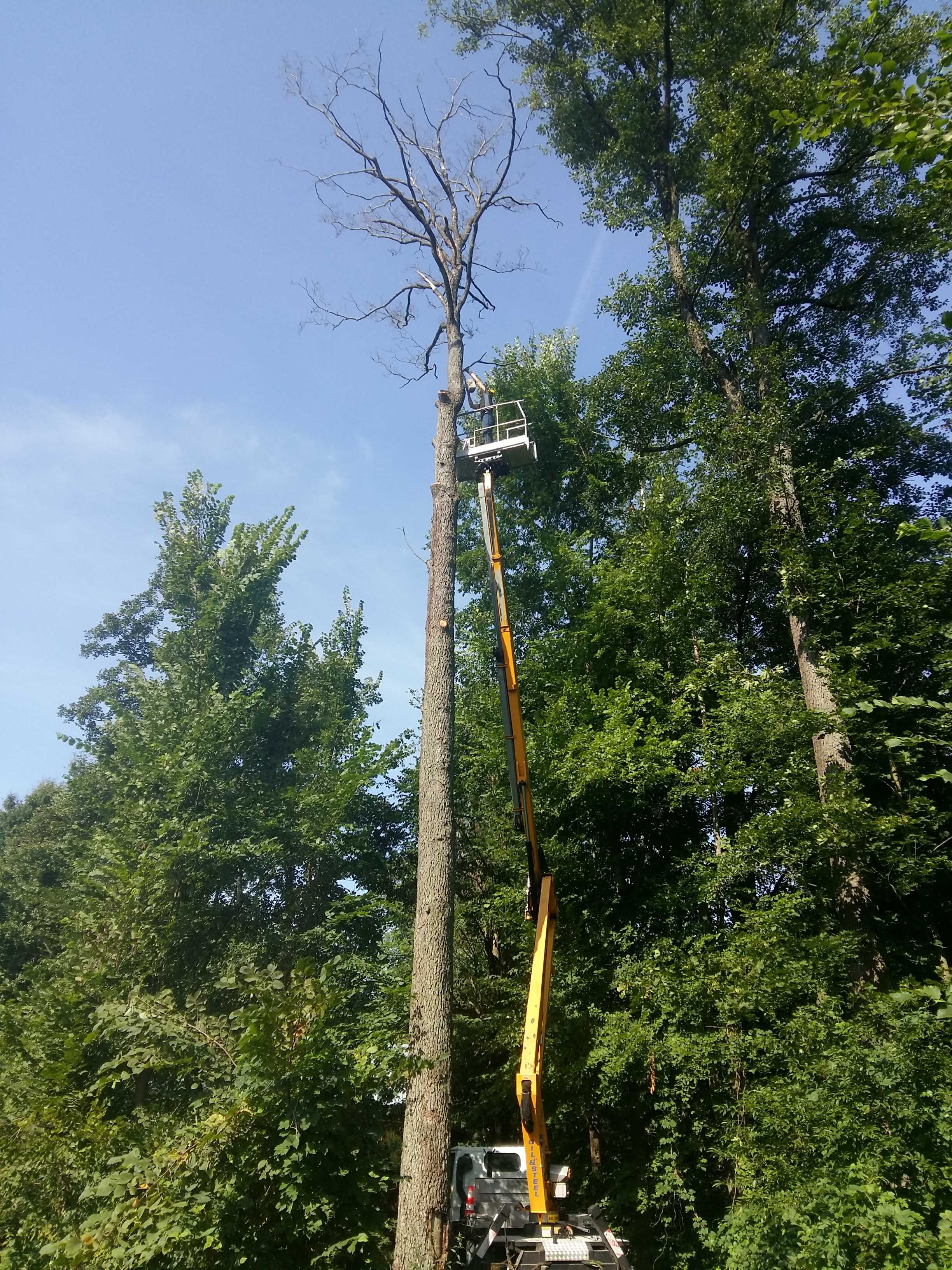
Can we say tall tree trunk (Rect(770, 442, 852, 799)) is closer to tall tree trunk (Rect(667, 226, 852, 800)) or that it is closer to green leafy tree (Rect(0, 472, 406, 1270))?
tall tree trunk (Rect(667, 226, 852, 800))

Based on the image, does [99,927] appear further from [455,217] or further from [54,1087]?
[455,217]

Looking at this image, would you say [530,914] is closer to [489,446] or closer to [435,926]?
[435,926]

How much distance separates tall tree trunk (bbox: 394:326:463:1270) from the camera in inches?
232

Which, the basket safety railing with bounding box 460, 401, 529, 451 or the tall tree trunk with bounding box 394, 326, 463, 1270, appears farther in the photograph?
the basket safety railing with bounding box 460, 401, 529, 451

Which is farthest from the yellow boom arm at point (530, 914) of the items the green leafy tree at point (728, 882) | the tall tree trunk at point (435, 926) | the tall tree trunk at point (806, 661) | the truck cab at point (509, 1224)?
the tall tree trunk at point (806, 661)

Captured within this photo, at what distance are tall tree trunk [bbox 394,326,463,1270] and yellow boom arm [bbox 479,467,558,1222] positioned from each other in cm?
65

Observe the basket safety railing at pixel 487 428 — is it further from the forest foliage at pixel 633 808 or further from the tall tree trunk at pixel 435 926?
the forest foliage at pixel 633 808

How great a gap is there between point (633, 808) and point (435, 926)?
5.62m

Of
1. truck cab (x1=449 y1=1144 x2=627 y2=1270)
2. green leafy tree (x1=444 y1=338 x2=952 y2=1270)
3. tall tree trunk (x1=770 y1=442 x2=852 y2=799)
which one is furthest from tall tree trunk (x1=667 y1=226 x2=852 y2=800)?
truck cab (x1=449 y1=1144 x2=627 y2=1270)

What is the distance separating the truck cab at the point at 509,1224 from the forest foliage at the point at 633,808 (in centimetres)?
117

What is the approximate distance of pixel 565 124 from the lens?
15.9 meters

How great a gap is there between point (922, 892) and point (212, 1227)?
29.7 ft

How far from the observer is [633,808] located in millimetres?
11945

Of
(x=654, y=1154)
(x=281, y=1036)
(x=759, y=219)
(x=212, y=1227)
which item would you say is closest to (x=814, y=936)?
(x=654, y=1154)
